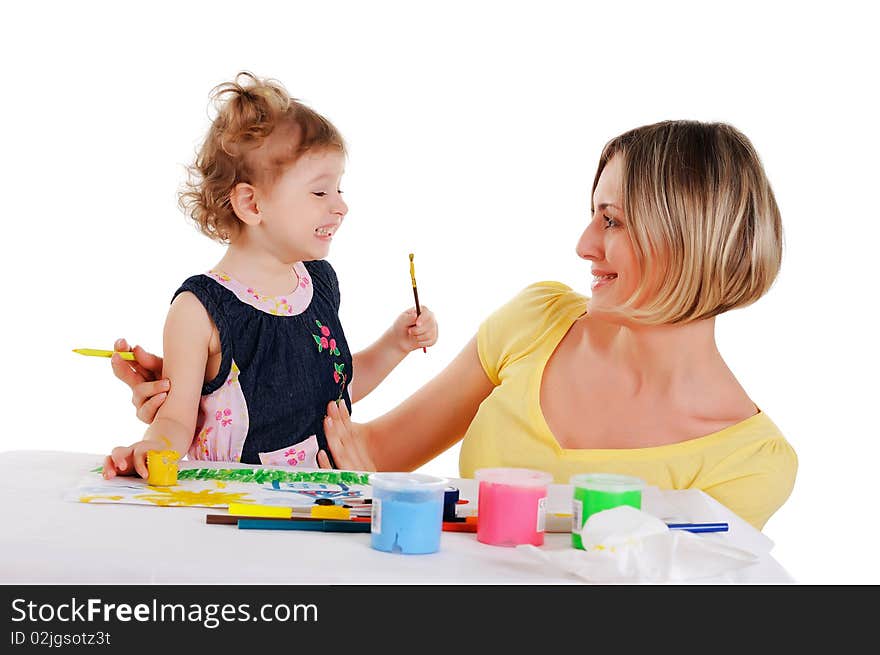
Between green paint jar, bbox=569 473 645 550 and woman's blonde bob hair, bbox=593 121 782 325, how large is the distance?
1.75 ft

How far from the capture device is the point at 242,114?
200 cm

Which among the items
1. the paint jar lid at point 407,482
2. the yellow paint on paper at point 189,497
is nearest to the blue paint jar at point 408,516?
the paint jar lid at point 407,482

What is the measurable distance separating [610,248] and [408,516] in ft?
2.63

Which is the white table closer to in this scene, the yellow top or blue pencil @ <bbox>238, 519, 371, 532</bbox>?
blue pencil @ <bbox>238, 519, 371, 532</bbox>

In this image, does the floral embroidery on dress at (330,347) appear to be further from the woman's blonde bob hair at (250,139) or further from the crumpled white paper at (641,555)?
the crumpled white paper at (641,555)

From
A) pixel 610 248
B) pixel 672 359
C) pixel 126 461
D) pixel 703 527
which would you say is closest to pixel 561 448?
pixel 672 359

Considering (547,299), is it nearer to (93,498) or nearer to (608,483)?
(608,483)

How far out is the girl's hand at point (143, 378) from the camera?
6.09ft

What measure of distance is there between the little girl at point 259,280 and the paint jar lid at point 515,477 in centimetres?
72

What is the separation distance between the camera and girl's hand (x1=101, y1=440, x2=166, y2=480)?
1.64m
